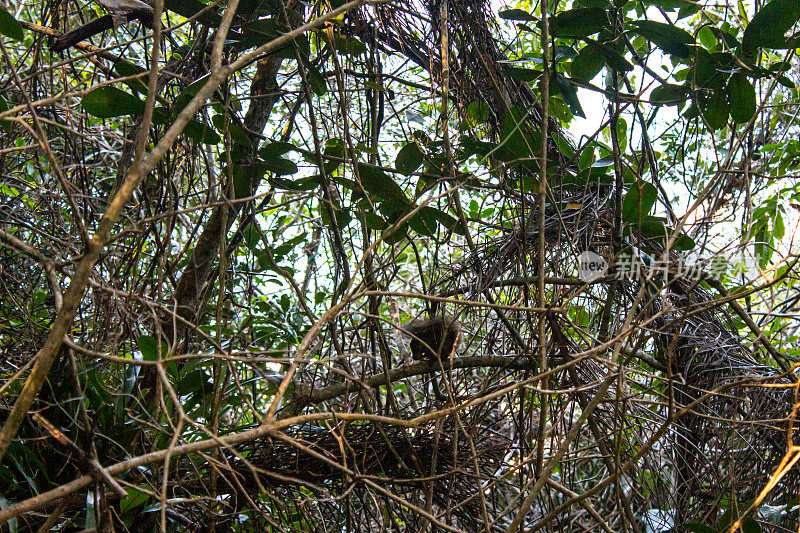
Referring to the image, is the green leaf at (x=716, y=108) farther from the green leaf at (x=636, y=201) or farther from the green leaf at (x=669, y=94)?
the green leaf at (x=636, y=201)

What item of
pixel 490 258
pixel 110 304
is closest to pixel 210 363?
pixel 110 304

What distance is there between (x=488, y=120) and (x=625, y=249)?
0.55 meters

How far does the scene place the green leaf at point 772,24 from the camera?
1223 mm

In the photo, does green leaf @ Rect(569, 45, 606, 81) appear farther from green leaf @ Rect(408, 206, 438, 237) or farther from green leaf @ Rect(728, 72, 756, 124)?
green leaf @ Rect(408, 206, 438, 237)

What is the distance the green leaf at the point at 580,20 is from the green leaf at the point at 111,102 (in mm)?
949

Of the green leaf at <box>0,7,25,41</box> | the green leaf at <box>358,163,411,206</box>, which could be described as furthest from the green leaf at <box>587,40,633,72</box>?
the green leaf at <box>0,7,25,41</box>

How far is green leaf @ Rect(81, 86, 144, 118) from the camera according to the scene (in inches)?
47.2

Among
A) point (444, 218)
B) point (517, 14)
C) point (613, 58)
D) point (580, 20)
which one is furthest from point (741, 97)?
point (444, 218)

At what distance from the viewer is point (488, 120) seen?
1645 millimetres

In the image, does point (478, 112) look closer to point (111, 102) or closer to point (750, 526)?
point (111, 102)

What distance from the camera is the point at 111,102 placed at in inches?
47.8

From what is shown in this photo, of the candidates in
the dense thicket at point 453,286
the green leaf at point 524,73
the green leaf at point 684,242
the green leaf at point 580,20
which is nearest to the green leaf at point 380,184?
the dense thicket at point 453,286

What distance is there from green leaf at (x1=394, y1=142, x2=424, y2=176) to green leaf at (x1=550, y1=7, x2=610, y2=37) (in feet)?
1.37

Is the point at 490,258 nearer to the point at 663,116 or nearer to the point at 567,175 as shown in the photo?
the point at 567,175
